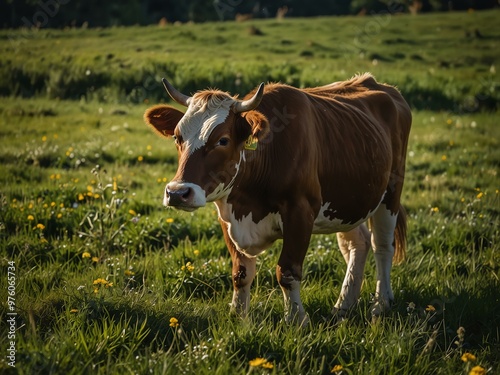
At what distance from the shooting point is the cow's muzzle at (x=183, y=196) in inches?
177

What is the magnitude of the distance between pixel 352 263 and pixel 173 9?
36301mm

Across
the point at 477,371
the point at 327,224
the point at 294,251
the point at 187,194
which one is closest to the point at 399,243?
the point at 327,224

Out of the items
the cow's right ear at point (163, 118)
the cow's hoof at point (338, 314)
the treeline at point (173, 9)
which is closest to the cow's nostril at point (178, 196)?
the cow's right ear at point (163, 118)

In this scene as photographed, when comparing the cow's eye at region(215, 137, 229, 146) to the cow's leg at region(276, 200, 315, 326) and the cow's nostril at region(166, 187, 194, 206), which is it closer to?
the cow's nostril at region(166, 187, 194, 206)

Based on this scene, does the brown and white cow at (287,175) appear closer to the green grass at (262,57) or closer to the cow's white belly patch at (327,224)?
the cow's white belly patch at (327,224)

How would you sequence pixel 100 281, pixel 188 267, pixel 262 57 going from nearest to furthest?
1. pixel 100 281
2. pixel 188 267
3. pixel 262 57

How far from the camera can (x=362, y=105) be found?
648 centimetres

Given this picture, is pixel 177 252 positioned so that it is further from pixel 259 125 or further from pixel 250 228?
pixel 259 125

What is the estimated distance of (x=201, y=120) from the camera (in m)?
4.89

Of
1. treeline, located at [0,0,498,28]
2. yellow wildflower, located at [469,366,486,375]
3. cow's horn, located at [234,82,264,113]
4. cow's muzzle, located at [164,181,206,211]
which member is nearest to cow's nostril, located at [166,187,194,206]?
cow's muzzle, located at [164,181,206,211]

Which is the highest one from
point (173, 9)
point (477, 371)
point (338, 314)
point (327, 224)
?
point (173, 9)

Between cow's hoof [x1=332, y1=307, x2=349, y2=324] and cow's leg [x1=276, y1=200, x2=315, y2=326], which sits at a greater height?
cow's leg [x1=276, y1=200, x2=315, y2=326]

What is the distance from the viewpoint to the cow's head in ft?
15.5

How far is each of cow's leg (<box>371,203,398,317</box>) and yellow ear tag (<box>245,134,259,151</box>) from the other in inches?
67.6
